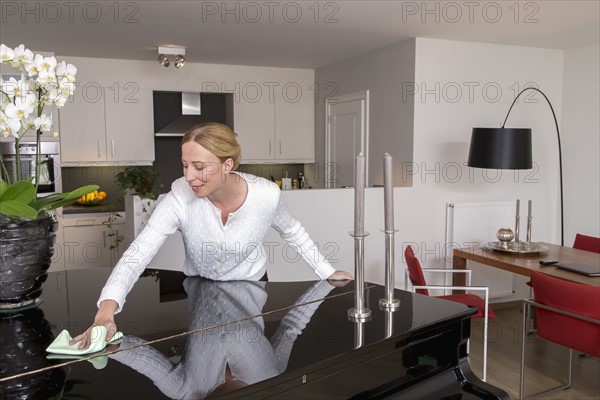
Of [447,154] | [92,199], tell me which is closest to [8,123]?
[447,154]

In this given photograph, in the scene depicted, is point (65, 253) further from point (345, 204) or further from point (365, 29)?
point (365, 29)

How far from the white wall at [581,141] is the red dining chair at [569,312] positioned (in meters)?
2.20

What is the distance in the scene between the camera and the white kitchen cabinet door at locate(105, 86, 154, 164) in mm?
5371

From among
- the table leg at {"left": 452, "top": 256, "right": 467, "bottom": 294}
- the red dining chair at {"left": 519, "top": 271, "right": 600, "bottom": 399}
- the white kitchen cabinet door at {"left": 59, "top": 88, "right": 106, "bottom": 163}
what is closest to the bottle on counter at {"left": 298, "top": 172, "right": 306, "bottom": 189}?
the white kitchen cabinet door at {"left": 59, "top": 88, "right": 106, "bottom": 163}

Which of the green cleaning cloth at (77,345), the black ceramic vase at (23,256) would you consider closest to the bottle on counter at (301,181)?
the black ceramic vase at (23,256)

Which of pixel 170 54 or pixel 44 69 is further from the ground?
pixel 170 54

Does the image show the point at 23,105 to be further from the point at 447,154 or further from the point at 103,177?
the point at 103,177

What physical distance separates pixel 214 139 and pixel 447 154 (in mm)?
3181

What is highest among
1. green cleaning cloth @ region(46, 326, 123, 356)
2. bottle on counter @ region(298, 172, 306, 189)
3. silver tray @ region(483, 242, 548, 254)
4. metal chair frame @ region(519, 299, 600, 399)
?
bottle on counter @ region(298, 172, 306, 189)

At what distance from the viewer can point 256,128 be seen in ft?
19.6

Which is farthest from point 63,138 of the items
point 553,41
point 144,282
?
point 553,41

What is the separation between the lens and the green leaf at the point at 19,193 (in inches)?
65.5

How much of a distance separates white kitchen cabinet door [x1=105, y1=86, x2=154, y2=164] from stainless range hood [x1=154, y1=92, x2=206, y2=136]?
0.92 ft

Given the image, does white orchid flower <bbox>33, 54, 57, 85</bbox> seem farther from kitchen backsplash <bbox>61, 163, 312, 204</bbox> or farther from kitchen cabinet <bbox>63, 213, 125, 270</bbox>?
kitchen backsplash <bbox>61, 163, 312, 204</bbox>
